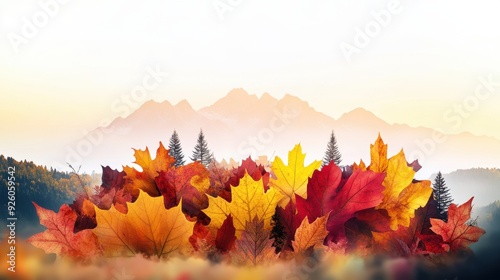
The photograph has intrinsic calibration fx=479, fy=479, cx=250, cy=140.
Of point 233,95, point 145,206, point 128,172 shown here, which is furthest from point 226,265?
point 233,95

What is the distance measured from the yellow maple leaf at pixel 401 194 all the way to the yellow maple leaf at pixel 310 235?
1.29 feet

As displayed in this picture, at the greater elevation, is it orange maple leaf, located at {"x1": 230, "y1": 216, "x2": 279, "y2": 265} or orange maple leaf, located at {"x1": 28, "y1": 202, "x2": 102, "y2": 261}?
orange maple leaf, located at {"x1": 28, "y1": 202, "x2": 102, "y2": 261}

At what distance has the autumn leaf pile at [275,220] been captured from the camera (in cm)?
112

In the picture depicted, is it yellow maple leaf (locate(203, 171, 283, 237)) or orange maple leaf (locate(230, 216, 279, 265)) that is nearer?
orange maple leaf (locate(230, 216, 279, 265))

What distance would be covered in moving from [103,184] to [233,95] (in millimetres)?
92193

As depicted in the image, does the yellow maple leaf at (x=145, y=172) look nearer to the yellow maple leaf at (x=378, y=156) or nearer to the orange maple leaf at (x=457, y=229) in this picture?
the yellow maple leaf at (x=378, y=156)

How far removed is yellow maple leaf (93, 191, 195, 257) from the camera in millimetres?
1104

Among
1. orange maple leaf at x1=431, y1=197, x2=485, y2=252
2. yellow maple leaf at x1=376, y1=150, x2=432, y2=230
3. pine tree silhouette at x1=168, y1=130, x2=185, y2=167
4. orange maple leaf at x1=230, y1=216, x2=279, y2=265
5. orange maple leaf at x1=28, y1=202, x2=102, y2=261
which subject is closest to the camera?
orange maple leaf at x1=230, y1=216, x2=279, y2=265

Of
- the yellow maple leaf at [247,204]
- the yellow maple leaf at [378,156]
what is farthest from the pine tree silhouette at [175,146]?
the yellow maple leaf at [247,204]

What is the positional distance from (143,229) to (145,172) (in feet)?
2.28

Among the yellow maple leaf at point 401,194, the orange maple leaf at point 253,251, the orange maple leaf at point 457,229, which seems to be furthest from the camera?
the yellow maple leaf at point 401,194

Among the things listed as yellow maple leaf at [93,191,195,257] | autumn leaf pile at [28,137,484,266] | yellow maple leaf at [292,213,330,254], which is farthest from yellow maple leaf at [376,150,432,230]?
yellow maple leaf at [93,191,195,257]

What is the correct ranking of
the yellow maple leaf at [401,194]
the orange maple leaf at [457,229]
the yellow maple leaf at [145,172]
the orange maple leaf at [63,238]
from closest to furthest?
the orange maple leaf at [63,238]
the orange maple leaf at [457,229]
the yellow maple leaf at [401,194]
the yellow maple leaf at [145,172]

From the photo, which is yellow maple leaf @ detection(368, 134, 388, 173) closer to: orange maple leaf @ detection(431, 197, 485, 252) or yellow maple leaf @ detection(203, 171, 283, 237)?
orange maple leaf @ detection(431, 197, 485, 252)
